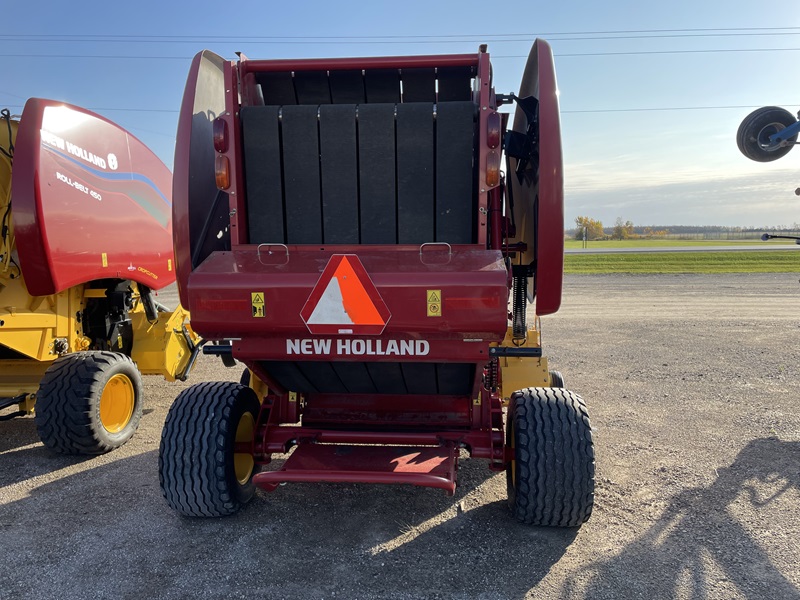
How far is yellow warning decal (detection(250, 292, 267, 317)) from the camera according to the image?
287cm

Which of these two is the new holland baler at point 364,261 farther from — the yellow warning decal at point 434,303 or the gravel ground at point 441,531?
the gravel ground at point 441,531

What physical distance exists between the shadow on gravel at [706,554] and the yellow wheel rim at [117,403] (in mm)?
3949

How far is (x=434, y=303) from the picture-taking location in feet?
9.11

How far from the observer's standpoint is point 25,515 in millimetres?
3717

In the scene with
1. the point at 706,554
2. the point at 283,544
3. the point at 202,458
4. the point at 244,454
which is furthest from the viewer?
the point at 244,454

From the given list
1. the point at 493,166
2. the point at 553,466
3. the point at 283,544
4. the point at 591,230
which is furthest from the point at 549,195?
the point at 591,230

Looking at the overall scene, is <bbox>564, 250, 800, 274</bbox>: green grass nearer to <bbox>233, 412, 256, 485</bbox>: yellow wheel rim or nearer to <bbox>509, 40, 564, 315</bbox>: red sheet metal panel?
<bbox>233, 412, 256, 485</bbox>: yellow wheel rim

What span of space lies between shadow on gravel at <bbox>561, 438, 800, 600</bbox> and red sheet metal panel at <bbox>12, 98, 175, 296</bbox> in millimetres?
4355

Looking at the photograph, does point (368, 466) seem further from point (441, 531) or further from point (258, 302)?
point (258, 302)

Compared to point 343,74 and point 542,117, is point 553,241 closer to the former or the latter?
point 542,117

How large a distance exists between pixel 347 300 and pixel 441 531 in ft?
5.16

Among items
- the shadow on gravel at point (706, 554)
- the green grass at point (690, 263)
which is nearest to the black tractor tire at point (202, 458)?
the shadow on gravel at point (706, 554)

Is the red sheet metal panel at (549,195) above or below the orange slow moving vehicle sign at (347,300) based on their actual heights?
Answer: above

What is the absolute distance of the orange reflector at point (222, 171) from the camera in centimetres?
314
